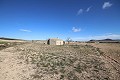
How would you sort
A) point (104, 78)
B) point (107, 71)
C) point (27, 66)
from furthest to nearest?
point (27, 66)
point (107, 71)
point (104, 78)

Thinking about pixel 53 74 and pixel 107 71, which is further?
pixel 107 71

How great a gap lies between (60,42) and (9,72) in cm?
5340

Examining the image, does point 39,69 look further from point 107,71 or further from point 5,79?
point 107,71

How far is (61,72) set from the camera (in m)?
14.4

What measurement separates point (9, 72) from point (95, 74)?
1049 cm

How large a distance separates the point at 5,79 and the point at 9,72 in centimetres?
192

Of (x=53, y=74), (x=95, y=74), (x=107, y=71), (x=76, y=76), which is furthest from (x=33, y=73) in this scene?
(x=107, y=71)

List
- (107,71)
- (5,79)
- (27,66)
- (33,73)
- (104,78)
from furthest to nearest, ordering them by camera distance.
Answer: (27,66)
(107,71)
(33,73)
(104,78)
(5,79)

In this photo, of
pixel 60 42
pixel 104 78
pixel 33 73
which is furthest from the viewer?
pixel 60 42

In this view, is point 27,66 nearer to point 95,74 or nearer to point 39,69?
point 39,69

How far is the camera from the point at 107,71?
15.2m

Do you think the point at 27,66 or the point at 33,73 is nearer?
the point at 33,73

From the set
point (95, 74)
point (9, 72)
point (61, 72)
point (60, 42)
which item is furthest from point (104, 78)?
point (60, 42)

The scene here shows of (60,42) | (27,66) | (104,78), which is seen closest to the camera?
(104,78)
